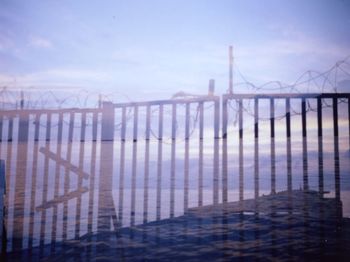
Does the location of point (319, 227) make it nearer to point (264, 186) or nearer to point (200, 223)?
point (200, 223)

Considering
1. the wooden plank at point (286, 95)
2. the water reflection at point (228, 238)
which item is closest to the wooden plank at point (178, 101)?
the wooden plank at point (286, 95)

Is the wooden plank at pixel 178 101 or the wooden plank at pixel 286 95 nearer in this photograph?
the wooden plank at pixel 286 95

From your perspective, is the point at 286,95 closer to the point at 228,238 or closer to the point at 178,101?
the point at 178,101

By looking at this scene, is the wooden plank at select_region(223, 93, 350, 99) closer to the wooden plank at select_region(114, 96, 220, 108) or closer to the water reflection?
the wooden plank at select_region(114, 96, 220, 108)

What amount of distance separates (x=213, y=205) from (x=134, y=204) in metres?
0.89

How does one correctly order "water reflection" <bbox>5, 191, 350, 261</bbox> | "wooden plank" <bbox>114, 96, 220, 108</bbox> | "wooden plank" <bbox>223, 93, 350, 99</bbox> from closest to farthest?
"water reflection" <bbox>5, 191, 350, 261</bbox>, "wooden plank" <bbox>223, 93, 350, 99</bbox>, "wooden plank" <bbox>114, 96, 220, 108</bbox>

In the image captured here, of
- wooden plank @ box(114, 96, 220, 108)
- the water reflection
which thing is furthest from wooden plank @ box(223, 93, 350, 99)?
the water reflection

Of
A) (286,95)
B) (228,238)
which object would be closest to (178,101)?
(286,95)

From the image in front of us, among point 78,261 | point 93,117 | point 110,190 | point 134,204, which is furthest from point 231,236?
point 93,117

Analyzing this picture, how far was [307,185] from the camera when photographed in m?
4.68

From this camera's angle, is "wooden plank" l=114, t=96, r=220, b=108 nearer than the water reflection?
No

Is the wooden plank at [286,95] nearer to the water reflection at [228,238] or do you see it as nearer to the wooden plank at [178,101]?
A: the wooden plank at [178,101]

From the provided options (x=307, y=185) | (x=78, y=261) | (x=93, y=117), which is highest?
(x=93, y=117)

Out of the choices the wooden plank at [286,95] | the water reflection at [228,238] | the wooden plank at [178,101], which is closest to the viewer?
the water reflection at [228,238]
